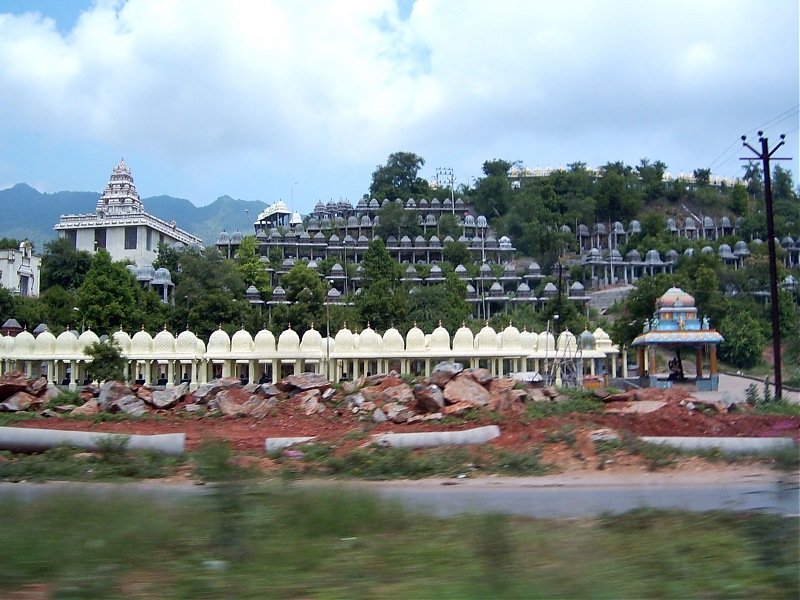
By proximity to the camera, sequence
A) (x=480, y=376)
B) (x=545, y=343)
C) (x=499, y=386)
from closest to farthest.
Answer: (x=499, y=386) < (x=480, y=376) < (x=545, y=343)

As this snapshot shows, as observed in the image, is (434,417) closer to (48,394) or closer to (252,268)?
(48,394)

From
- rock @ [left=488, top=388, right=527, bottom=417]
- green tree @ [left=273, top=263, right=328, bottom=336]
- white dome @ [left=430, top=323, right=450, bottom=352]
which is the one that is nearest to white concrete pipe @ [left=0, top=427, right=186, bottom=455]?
rock @ [left=488, top=388, right=527, bottom=417]

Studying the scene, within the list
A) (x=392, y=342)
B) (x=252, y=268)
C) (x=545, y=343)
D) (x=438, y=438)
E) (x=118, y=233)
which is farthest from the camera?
(x=118, y=233)

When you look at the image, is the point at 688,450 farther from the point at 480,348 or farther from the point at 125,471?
the point at 480,348

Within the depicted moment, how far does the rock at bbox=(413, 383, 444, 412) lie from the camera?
21.4 metres

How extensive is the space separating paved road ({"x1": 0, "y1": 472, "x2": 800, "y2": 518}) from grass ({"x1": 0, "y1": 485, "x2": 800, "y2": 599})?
65cm

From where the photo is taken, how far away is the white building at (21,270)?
7000 cm

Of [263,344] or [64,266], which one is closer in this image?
[263,344]

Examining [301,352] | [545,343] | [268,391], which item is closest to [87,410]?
[268,391]

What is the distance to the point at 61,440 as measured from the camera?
17.4m

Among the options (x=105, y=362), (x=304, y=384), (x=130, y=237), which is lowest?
(x=304, y=384)

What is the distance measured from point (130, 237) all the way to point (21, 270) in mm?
14770

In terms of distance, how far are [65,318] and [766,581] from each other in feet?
187

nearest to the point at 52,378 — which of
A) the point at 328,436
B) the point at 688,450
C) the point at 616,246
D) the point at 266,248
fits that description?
the point at 328,436
